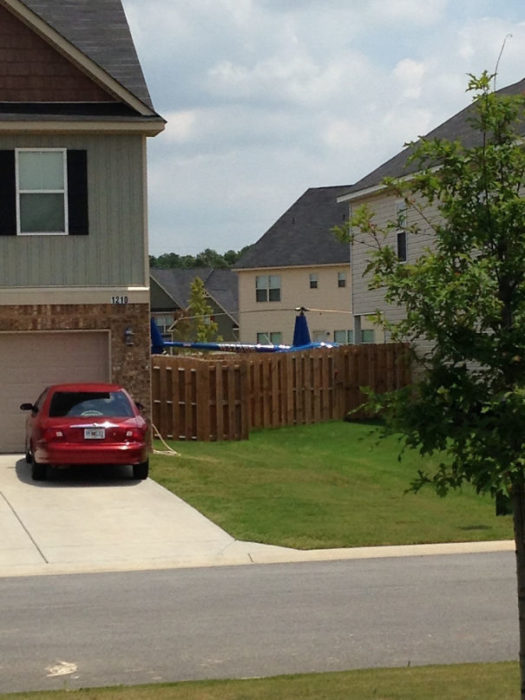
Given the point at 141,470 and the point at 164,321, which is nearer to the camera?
the point at 141,470

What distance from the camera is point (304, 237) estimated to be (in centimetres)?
6862

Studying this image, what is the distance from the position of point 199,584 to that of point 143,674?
14.2 ft

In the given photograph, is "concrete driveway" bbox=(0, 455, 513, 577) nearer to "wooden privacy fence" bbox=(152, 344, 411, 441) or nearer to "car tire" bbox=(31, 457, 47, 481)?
"car tire" bbox=(31, 457, 47, 481)

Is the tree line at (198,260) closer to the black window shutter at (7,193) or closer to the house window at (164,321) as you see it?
the house window at (164,321)

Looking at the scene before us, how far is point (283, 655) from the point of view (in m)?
10.4

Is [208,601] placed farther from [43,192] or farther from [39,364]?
[43,192]

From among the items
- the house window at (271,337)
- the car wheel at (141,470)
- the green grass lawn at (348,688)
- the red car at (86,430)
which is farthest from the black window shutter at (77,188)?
the house window at (271,337)

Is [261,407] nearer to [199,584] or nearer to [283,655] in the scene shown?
[199,584]

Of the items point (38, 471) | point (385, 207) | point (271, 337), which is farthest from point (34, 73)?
point (271, 337)

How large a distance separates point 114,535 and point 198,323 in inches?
2659

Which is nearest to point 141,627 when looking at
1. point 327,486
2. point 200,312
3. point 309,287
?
point 327,486

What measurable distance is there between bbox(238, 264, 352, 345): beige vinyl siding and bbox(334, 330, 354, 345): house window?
0.78 feet

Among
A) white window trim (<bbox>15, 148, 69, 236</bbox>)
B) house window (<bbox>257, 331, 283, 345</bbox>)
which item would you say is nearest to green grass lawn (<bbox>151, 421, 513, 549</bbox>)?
white window trim (<bbox>15, 148, 69, 236</bbox>)

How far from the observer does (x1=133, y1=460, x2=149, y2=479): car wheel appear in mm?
21812
